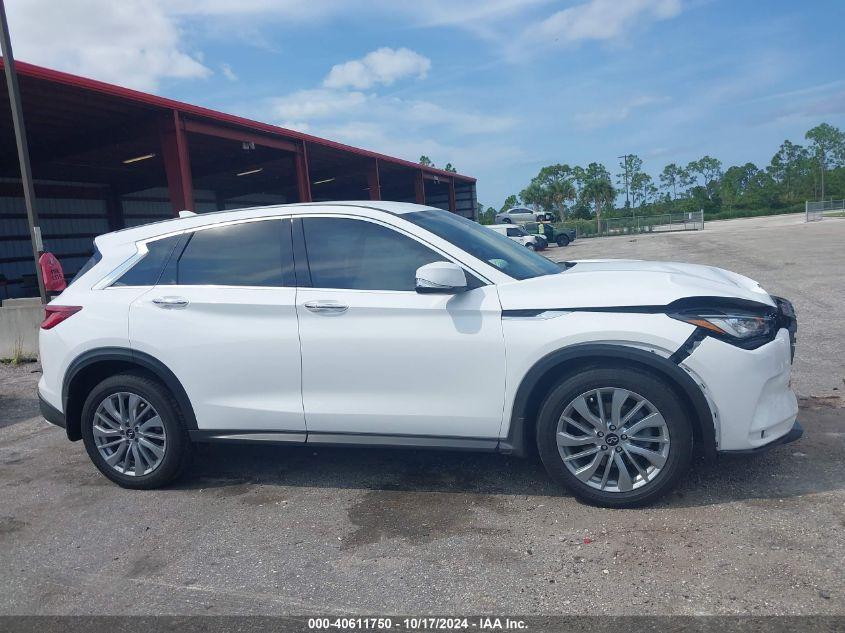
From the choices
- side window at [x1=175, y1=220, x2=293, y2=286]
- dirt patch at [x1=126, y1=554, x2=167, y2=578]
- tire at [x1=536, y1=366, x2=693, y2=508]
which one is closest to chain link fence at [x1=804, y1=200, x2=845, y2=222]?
tire at [x1=536, y1=366, x2=693, y2=508]

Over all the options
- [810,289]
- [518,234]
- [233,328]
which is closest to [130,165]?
[518,234]

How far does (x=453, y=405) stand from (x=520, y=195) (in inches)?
3362

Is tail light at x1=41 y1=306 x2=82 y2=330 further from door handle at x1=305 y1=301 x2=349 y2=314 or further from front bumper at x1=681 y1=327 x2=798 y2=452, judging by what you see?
front bumper at x1=681 y1=327 x2=798 y2=452

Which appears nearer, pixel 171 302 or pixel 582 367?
pixel 582 367

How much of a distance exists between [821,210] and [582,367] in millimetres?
58305

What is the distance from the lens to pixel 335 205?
4434 millimetres

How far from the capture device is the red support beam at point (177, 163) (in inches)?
543

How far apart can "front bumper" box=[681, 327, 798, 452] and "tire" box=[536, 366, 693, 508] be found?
0.56 feet

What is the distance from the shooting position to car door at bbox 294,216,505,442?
3.87m

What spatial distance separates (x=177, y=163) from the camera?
45.6 feet

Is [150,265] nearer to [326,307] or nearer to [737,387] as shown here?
[326,307]

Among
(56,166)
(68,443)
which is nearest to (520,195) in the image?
(56,166)

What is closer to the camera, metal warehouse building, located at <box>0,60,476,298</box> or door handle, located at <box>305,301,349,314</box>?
door handle, located at <box>305,301,349,314</box>

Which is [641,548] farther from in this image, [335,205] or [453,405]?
[335,205]
